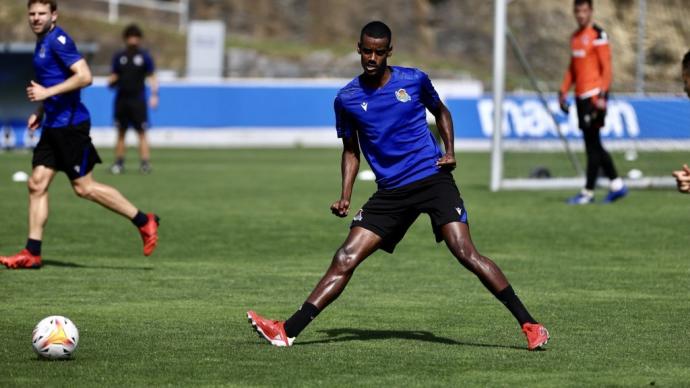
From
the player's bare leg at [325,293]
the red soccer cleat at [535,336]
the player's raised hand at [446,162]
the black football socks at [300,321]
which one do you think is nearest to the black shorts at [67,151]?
the player's bare leg at [325,293]

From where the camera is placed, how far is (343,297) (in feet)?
34.1

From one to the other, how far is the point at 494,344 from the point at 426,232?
284 inches

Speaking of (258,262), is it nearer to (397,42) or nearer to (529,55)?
(529,55)

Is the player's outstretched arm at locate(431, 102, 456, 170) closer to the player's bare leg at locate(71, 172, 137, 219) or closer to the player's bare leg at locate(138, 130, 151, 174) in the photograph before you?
the player's bare leg at locate(71, 172, 137, 219)

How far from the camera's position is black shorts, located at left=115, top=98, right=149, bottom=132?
24188mm

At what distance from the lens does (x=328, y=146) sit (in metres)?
35.4

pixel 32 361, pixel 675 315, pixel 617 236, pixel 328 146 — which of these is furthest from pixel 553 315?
pixel 328 146

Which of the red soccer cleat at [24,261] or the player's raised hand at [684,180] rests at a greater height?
the player's raised hand at [684,180]

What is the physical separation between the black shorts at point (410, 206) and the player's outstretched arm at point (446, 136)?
0.12m

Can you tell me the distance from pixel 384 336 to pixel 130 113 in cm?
1623

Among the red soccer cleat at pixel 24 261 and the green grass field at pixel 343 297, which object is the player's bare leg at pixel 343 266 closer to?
the green grass field at pixel 343 297

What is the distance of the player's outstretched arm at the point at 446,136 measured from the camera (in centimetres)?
830

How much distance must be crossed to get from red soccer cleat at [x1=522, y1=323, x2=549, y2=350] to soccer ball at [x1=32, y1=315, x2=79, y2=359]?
2.48 m

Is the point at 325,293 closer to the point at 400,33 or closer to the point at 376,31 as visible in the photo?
the point at 376,31
